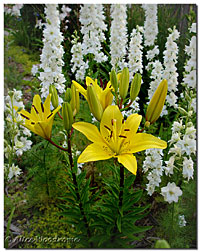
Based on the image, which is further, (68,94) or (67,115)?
(68,94)

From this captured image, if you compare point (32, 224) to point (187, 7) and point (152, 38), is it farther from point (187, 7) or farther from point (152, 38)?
point (187, 7)

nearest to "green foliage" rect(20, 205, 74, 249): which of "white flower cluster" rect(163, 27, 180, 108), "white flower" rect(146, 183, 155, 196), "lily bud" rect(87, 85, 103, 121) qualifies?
"white flower" rect(146, 183, 155, 196)

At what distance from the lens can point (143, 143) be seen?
1.24 meters

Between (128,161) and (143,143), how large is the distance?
13 centimetres

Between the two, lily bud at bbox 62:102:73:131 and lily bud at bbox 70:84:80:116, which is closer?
lily bud at bbox 62:102:73:131

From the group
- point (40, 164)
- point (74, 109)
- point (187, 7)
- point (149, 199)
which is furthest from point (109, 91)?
point (187, 7)

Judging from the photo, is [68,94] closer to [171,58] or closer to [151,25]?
[171,58]

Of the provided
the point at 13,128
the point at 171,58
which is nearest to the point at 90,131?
the point at 13,128

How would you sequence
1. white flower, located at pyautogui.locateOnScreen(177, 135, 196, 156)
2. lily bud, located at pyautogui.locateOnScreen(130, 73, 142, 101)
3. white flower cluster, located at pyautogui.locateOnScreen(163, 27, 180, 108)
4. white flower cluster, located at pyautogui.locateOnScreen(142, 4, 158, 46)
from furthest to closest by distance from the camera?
white flower cluster, located at pyautogui.locateOnScreen(142, 4, 158, 46) → white flower cluster, located at pyautogui.locateOnScreen(163, 27, 180, 108) → white flower, located at pyautogui.locateOnScreen(177, 135, 196, 156) → lily bud, located at pyautogui.locateOnScreen(130, 73, 142, 101)

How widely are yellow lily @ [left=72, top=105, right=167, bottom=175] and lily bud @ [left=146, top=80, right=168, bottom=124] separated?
0.06 m

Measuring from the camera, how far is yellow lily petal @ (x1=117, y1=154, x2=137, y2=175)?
3.70 ft

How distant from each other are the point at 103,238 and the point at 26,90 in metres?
3.19

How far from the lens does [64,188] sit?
2586 mm

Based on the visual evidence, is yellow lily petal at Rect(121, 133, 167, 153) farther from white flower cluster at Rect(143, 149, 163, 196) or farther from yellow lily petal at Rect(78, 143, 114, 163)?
white flower cluster at Rect(143, 149, 163, 196)
